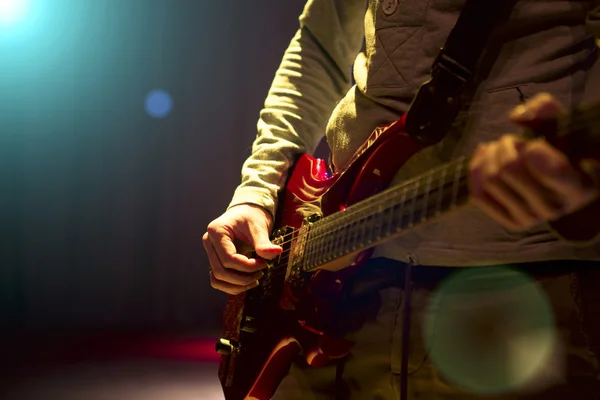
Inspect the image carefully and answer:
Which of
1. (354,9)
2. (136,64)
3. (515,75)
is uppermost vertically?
(136,64)

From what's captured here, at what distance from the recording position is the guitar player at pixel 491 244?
421mm

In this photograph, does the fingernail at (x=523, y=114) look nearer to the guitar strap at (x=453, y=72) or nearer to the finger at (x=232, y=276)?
the guitar strap at (x=453, y=72)

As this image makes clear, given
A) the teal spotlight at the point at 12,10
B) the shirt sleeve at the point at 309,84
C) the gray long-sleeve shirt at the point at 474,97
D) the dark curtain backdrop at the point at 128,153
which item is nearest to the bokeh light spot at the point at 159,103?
the dark curtain backdrop at the point at 128,153

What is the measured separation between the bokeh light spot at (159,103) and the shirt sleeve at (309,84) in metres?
2.58

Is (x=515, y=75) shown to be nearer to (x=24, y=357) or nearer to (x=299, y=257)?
(x=299, y=257)

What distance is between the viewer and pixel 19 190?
3426 mm

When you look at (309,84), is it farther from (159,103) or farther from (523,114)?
(159,103)

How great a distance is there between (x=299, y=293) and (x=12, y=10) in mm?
3208

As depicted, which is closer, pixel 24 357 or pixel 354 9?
pixel 354 9

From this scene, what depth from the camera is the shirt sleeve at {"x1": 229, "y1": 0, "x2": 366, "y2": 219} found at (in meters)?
0.96

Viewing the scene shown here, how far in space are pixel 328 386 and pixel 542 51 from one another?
1.71ft

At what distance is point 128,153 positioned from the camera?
349 centimetres

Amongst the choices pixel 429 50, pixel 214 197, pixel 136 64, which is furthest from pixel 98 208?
pixel 429 50

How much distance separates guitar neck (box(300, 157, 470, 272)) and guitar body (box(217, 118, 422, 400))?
19mm
